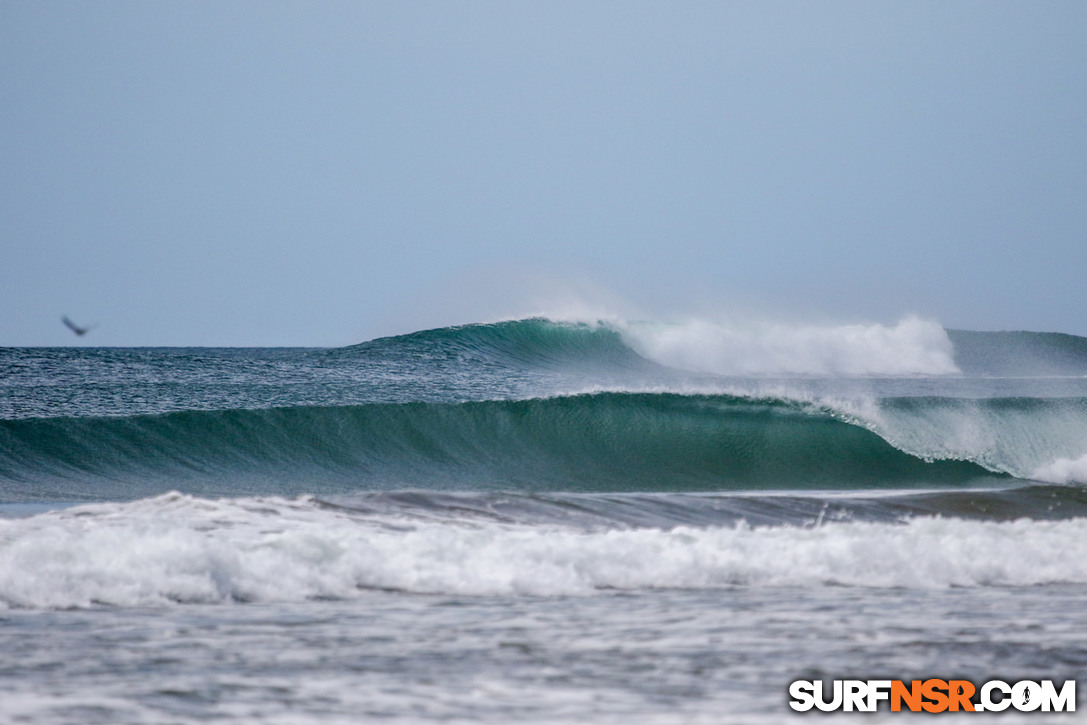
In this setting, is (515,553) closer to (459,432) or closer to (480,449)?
(480,449)

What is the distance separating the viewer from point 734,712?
2695 mm

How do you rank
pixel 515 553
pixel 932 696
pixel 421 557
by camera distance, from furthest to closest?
1. pixel 515 553
2. pixel 421 557
3. pixel 932 696

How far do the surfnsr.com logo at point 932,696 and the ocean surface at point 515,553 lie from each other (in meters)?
0.08

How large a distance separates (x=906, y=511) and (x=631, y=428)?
496cm

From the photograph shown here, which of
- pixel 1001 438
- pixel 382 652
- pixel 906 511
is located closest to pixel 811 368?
pixel 1001 438

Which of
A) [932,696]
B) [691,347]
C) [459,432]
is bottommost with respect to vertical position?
→ [932,696]

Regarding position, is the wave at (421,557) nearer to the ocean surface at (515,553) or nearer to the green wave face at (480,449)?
the ocean surface at (515,553)

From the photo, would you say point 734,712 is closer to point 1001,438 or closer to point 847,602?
point 847,602

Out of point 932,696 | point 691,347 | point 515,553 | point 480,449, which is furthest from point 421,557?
point 691,347

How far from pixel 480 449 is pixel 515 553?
21.5 feet

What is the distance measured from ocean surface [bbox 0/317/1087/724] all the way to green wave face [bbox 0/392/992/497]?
0.14 feet

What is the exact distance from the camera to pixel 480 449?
1175cm

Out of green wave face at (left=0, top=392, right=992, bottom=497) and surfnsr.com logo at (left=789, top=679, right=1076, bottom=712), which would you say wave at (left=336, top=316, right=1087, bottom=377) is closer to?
green wave face at (left=0, top=392, right=992, bottom=497)

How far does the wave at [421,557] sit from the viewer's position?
4.61 metres
